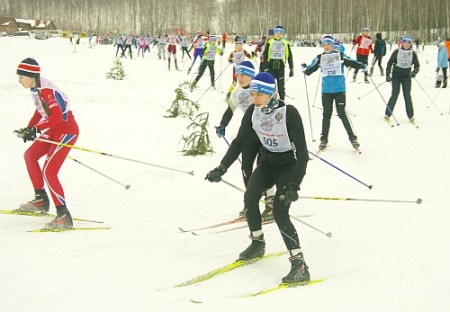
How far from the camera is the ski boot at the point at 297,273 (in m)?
3.77

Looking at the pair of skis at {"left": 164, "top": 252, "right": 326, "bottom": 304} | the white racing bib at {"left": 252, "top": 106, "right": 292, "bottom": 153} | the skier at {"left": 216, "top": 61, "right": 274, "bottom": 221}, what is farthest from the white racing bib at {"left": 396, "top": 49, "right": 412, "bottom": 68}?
the pair of skis at {"left": 164, "top": 252, "right": 326, "bottom": 304}

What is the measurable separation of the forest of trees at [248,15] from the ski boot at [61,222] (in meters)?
40.8

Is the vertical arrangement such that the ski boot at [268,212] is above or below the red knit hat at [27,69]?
below

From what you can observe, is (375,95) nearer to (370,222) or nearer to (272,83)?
(370,222)

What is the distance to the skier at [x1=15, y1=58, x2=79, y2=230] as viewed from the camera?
16.6ft

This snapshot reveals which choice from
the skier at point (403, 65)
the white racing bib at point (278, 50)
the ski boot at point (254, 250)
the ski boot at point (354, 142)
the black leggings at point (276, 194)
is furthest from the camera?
the white racing bib at point (278, 50)

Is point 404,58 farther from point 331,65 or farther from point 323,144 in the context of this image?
point 323,144

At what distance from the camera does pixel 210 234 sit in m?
5.18

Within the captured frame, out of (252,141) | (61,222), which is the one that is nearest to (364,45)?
(252,141)

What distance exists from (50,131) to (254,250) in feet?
9.09

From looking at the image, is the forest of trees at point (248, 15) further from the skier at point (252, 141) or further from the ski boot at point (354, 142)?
the skier at point (252, 141)

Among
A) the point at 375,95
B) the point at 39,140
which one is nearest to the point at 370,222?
the point at 39,140

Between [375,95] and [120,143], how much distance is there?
9.34 metres

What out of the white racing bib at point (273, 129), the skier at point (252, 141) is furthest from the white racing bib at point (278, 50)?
the white racing bib at point (273, 129)
